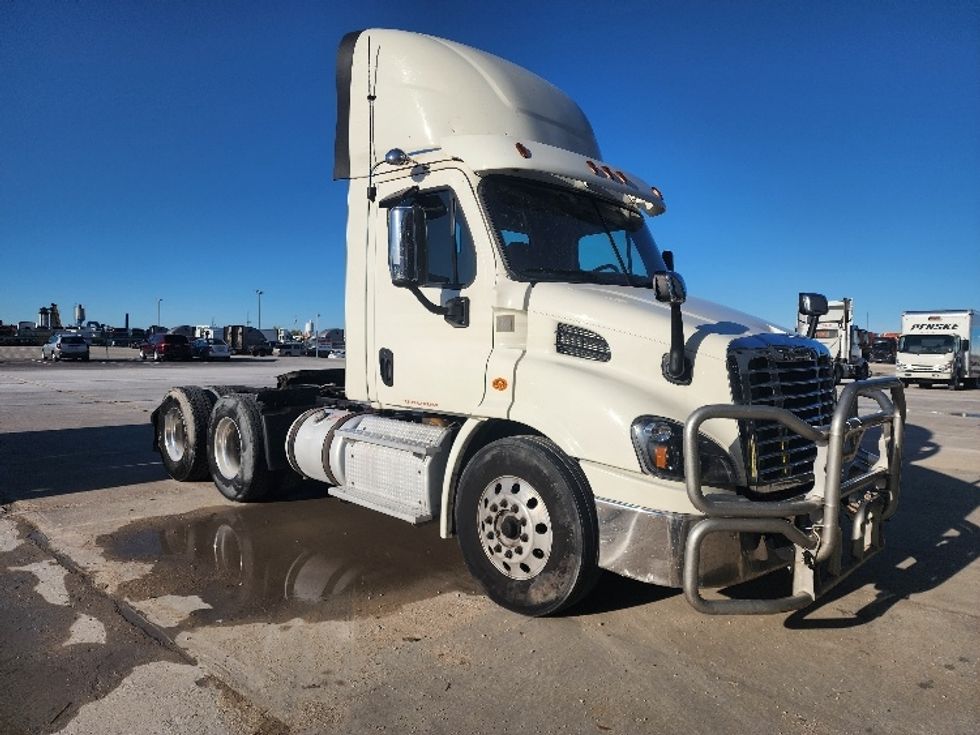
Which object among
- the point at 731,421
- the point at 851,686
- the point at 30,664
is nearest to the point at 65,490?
the point at 30,664

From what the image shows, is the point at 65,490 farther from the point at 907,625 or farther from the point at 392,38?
the point at 907,625

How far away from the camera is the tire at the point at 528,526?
369cm

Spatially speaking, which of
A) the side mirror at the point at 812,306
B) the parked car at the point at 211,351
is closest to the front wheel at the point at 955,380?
the side mirror at the point at 812,306

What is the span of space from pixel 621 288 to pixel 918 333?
2883 cm

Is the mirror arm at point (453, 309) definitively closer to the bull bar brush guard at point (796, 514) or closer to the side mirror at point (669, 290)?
the side mirror at point (669, 290)

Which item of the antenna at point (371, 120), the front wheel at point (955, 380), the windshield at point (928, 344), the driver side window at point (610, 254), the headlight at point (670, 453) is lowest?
the front wheel at point (955, 380)

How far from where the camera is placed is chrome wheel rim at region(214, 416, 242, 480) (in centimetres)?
677

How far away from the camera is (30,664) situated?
3324 mm

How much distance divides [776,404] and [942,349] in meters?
28.6

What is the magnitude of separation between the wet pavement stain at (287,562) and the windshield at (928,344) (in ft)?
92.7

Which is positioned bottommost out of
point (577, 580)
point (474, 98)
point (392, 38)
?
point (577, 580)

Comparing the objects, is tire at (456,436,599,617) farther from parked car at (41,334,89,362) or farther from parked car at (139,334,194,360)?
parked car at (41,334,89,362)

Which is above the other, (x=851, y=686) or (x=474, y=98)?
(x=474, y=98)

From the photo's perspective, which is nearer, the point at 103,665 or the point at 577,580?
the point at 103,665
